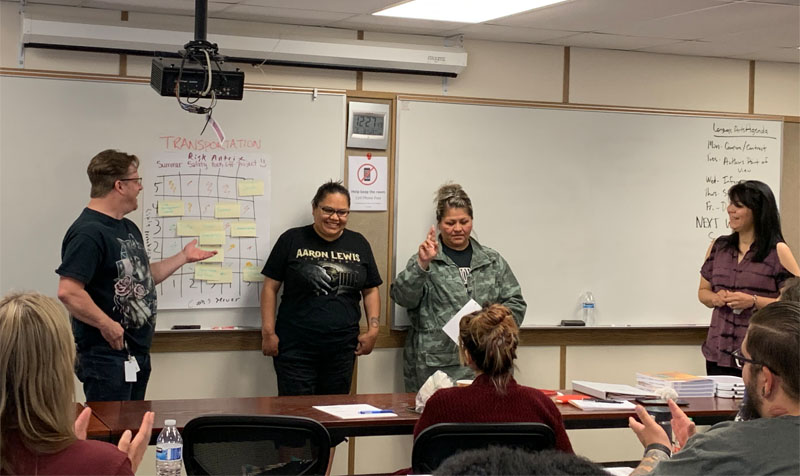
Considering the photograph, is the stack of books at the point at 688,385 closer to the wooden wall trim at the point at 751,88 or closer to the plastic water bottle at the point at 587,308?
the plastic water bottle at the point at 587,308

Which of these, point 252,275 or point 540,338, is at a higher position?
point 252,275

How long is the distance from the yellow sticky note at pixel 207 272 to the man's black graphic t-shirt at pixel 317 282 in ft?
0.93

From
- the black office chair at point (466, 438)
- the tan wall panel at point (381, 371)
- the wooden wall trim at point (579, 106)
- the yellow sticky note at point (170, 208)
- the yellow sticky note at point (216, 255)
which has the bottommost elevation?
the tan wall panel at point (381, 371)

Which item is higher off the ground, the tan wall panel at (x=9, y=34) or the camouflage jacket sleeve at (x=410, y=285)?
the tan wall panel at (x=9, y=34)

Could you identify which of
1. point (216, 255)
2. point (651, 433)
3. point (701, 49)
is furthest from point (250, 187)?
point (651, 433)

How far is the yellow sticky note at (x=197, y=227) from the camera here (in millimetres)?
4965

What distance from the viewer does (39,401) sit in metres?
1.94

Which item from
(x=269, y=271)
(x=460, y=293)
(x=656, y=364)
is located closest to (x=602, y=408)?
(x=460, y=293)

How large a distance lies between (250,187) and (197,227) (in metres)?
0.37

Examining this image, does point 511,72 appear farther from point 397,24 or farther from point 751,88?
point 751,88

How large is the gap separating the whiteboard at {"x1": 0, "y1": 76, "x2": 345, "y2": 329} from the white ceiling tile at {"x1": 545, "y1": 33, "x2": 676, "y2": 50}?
1.58 meters

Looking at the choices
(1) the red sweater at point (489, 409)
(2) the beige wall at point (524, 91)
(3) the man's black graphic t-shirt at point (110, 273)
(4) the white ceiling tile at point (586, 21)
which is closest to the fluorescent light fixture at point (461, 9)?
(4) the white ceiling tile at point (586, 21)

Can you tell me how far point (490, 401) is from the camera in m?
3.06

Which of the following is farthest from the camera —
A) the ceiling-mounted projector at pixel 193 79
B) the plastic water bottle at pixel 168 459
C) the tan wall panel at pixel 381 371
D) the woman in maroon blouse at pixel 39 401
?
the tan wall panel at pixel 381 371
